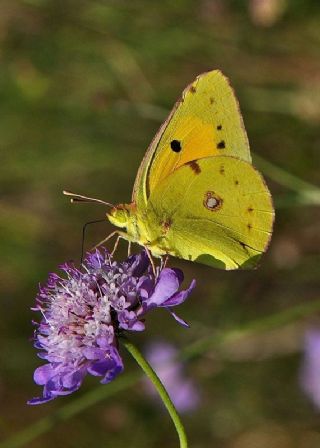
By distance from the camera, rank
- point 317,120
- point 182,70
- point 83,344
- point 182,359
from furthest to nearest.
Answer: point 182,70 < point 317,120 < point 182,359 < point 83,344

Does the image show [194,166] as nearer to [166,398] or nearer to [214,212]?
[214,212]

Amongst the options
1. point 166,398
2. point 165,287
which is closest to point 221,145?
point 165,287

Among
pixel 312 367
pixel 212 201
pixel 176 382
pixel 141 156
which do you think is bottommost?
pixel 176 382

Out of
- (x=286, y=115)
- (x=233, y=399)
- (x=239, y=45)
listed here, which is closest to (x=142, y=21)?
(x=239, y=45)

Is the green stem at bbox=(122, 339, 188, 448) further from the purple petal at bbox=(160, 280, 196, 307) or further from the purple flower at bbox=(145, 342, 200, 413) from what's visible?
the purple flower at bbox=(145, 342, 200, 413)

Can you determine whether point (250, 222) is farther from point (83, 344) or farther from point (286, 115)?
point (286, 115)

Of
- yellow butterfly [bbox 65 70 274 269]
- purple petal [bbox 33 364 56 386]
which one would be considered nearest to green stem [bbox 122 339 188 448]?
purple petal [bbox 33 364 56 386]
